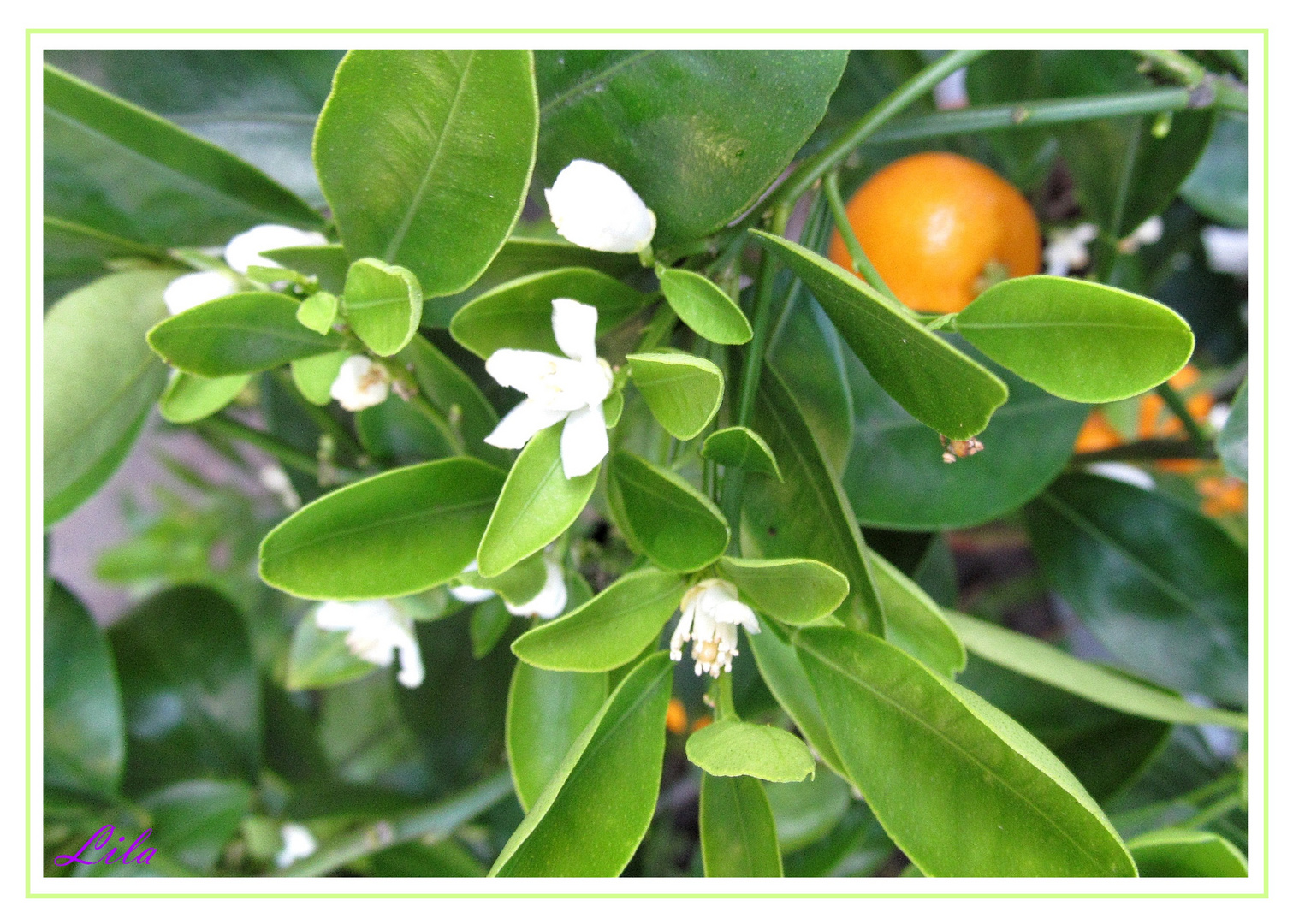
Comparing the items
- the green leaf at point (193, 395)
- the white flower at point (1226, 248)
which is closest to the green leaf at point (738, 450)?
the green leaf at point (193, 395)

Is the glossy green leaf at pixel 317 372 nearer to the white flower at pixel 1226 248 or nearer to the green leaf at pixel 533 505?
the green leaf at pixel 533 505

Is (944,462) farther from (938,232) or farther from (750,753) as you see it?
(750,753)

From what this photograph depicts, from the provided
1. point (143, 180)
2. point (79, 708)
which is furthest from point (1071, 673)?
point (79, 708)

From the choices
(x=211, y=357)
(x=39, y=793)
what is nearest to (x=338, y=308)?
(x=211, y=357)

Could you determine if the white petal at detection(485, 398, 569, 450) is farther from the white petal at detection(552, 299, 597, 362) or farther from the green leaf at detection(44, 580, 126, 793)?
the green leaf at detection(44, 580, 126, 793)

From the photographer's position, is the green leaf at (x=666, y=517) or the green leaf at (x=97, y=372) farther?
the green leaf at (x=97, y=372)
